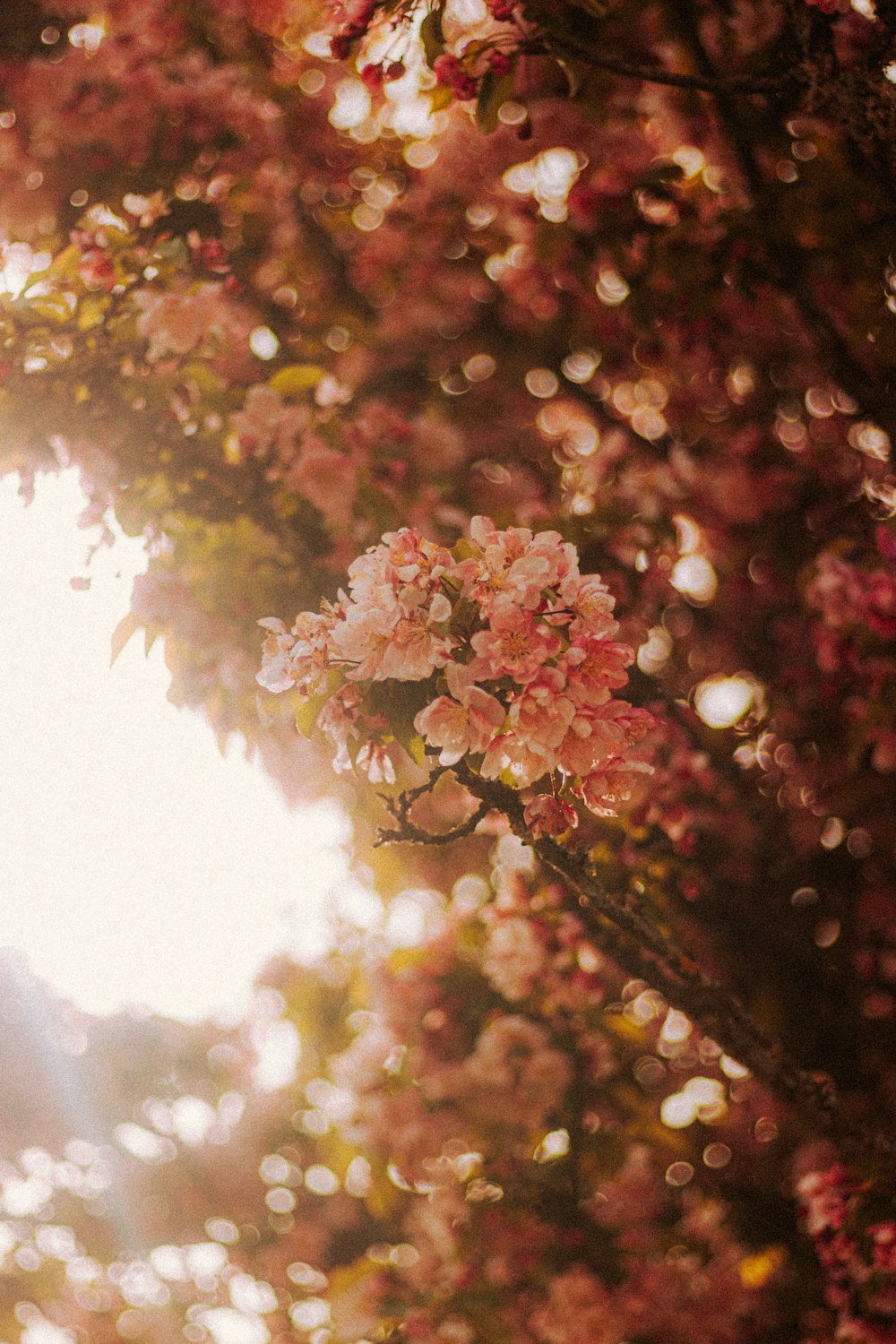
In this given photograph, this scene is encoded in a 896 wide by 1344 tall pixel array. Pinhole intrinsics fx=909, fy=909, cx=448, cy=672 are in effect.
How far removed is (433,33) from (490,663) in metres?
1.28

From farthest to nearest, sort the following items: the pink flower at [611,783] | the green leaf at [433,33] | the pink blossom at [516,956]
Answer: the pink blossom at [516,956] < the green leaf at [433,33] < the pink flower at [611,783]

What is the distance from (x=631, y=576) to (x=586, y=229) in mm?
1402

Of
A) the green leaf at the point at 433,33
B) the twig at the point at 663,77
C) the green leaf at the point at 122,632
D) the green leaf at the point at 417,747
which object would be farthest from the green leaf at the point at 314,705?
the twig at the point at 663,77

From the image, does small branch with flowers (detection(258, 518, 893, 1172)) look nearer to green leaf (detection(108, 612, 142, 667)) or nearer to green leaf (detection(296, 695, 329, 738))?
green leaf (detection(296, 695, 329, 738))

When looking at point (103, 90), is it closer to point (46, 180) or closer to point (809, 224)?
point (46, 180)

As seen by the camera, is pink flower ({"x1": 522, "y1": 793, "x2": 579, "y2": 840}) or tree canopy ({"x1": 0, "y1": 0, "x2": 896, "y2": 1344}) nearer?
pink flower ({"x1": 522, "y1": 793, "x2": 579, "y2": 840})

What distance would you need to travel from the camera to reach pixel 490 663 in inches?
45.6

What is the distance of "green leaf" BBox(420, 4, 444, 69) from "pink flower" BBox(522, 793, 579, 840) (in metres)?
1.40

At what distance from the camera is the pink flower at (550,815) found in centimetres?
128

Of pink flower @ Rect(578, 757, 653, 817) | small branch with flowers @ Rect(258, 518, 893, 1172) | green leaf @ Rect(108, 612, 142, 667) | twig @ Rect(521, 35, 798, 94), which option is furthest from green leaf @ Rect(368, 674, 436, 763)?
twig @ Rect(521, 35, 798, 94)

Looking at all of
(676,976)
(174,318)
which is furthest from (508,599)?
(174,318)

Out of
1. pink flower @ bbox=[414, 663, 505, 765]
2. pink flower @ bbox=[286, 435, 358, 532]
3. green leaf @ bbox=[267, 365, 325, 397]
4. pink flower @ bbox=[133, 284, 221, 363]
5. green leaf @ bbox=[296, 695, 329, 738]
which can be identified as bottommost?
pink flower @ bbox=[414, 663, 505, 765]

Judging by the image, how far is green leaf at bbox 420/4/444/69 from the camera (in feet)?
5.47

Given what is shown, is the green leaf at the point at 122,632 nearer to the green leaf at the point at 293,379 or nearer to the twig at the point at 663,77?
the green leaf at the point at 293,379
